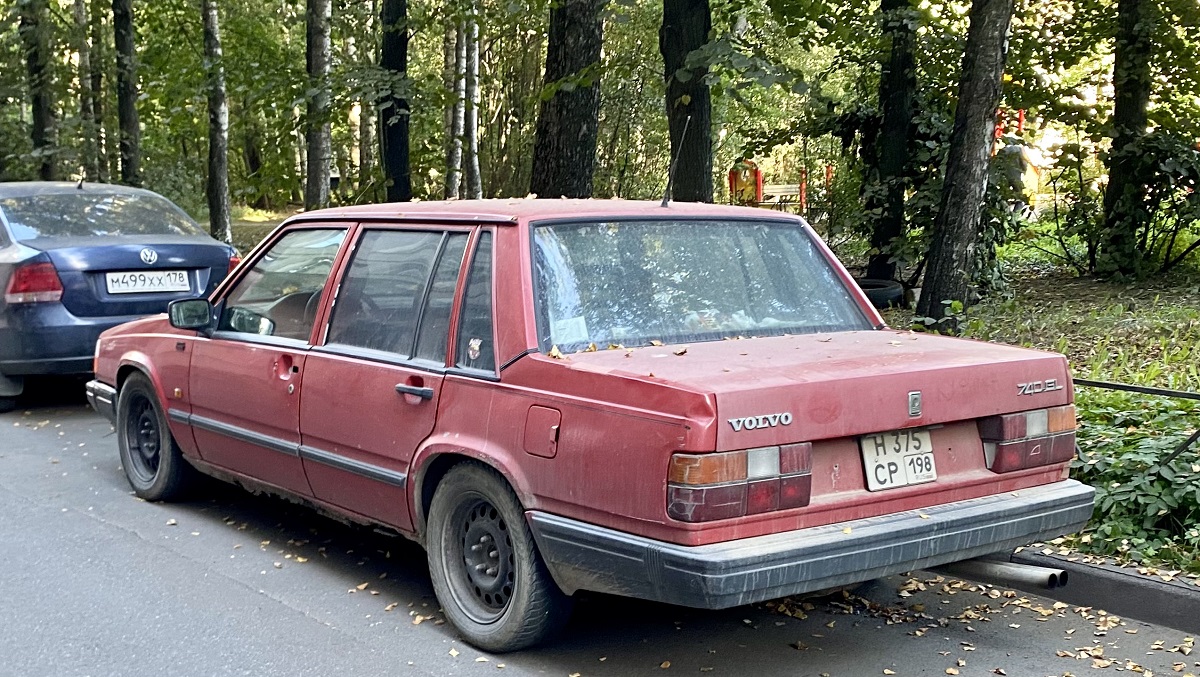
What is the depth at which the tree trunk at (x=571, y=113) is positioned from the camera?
438 inches

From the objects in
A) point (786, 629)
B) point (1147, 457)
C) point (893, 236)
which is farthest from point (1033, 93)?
point (786, 629)

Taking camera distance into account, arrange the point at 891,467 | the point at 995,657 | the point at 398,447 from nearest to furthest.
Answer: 1. the point at 891,467
2. the point at 995,657
3. the point at 398,447

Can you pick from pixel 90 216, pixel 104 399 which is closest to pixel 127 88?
pixel 90 216

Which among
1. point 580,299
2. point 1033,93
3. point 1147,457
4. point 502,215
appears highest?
point 1033,93

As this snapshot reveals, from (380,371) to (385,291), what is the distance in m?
0.39

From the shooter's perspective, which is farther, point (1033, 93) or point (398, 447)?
point (1033, 93)

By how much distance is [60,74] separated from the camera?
80.4 ft

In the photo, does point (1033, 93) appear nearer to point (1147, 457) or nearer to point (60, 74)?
point (1147, 457)

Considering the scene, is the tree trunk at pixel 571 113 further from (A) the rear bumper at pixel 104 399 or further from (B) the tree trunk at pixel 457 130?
(B) the tree trunk at pixel 457 130

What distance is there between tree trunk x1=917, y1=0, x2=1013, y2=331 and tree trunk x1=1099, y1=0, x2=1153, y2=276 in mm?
3323

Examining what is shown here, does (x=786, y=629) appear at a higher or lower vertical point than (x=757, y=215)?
lower

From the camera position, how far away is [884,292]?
11.6 metres

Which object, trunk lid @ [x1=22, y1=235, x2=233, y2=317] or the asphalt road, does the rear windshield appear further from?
the asphalt road

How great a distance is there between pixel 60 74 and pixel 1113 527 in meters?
23.7
